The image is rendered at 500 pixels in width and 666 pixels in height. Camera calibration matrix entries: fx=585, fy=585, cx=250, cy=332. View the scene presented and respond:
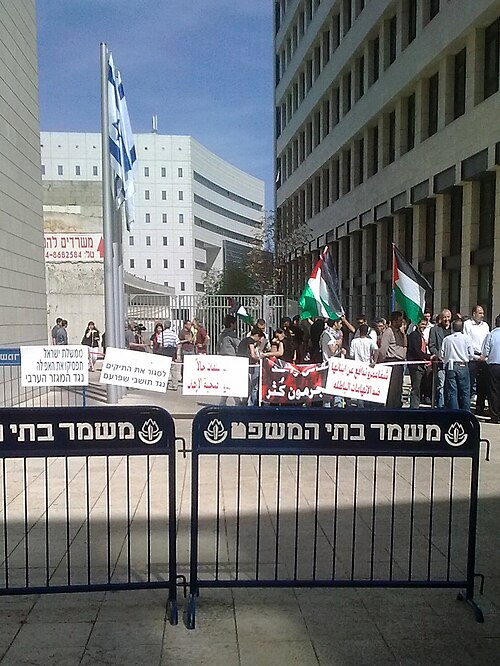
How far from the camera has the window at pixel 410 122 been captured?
24656 mm

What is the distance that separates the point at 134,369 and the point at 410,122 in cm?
2063

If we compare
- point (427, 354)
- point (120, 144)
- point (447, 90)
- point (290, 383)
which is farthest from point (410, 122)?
point (290, 383)

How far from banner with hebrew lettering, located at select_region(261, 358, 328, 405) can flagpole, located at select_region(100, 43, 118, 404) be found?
10.5 ft

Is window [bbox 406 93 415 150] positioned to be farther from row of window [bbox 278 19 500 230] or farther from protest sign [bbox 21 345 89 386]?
protest sign [bbox 21 345 89 386]

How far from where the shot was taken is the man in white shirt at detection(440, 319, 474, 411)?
1083 cm

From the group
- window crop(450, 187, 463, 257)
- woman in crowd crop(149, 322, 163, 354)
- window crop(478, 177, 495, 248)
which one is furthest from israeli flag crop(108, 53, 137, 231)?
window crop(450, 187, 463, 257)

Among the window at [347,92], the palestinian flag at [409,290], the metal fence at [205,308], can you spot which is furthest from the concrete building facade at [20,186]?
the window at [347,92]

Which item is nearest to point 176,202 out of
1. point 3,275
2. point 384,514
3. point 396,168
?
point 396,168

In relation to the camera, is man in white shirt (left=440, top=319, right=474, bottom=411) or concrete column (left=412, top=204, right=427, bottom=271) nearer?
man in white shirt (left=440, top=319, right=474, bottom=411)

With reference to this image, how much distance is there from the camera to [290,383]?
1083 centimetres

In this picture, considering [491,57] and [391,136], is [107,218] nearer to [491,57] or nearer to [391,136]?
[491,57]

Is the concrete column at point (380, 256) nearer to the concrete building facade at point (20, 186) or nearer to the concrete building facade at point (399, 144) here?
the concrete building facade at point (399, 144)

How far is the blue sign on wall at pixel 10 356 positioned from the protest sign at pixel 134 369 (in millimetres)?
2232

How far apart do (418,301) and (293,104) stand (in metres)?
38.7
